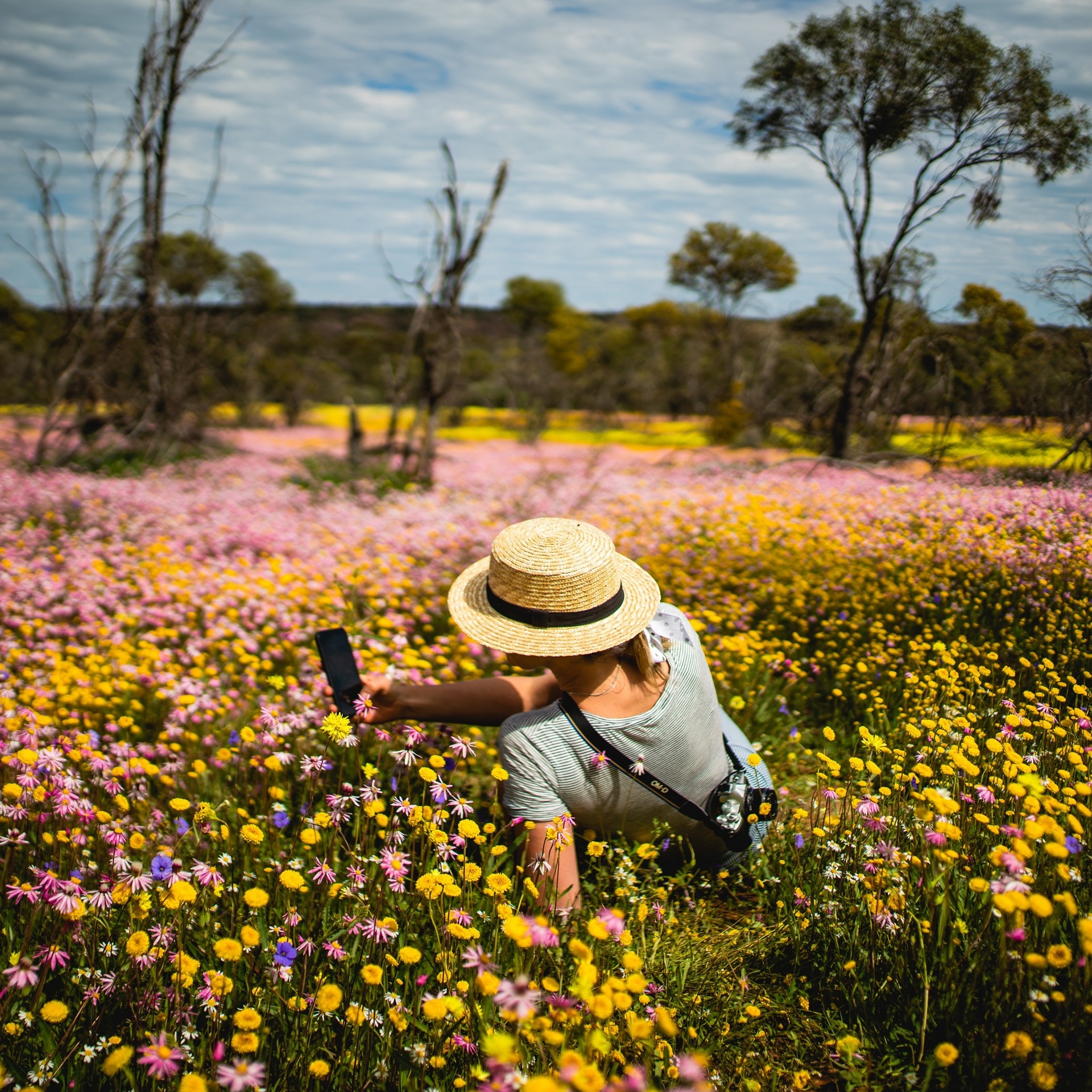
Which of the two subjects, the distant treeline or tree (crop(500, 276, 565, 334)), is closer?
the distant treeline

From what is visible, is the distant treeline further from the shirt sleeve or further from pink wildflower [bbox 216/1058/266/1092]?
pink wildflower [bbox 216/1058/266/1092]

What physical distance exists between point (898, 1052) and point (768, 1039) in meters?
0.30

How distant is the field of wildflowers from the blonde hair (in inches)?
20.4

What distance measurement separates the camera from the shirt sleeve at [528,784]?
2016 millimetres

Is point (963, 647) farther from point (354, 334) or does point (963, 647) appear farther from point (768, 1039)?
point (354, 334)

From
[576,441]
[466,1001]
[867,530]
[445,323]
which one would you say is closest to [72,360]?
[445,323]

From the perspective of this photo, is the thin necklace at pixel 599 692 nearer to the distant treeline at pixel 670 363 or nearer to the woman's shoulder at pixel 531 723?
the woman's shoulder at pixel 531 723

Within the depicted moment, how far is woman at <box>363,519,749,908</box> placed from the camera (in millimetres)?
2031

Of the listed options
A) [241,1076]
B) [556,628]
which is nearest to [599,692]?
[556,628]

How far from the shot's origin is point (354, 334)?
65.7 m

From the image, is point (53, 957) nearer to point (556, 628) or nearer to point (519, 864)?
point (519, 864)

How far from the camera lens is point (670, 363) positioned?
4791cm

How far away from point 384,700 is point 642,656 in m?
0.89

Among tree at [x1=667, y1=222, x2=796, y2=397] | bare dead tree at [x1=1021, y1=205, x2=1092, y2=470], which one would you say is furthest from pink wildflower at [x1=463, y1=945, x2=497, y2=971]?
tree at [x1=667, y1=222, x2=796, y2=397]
